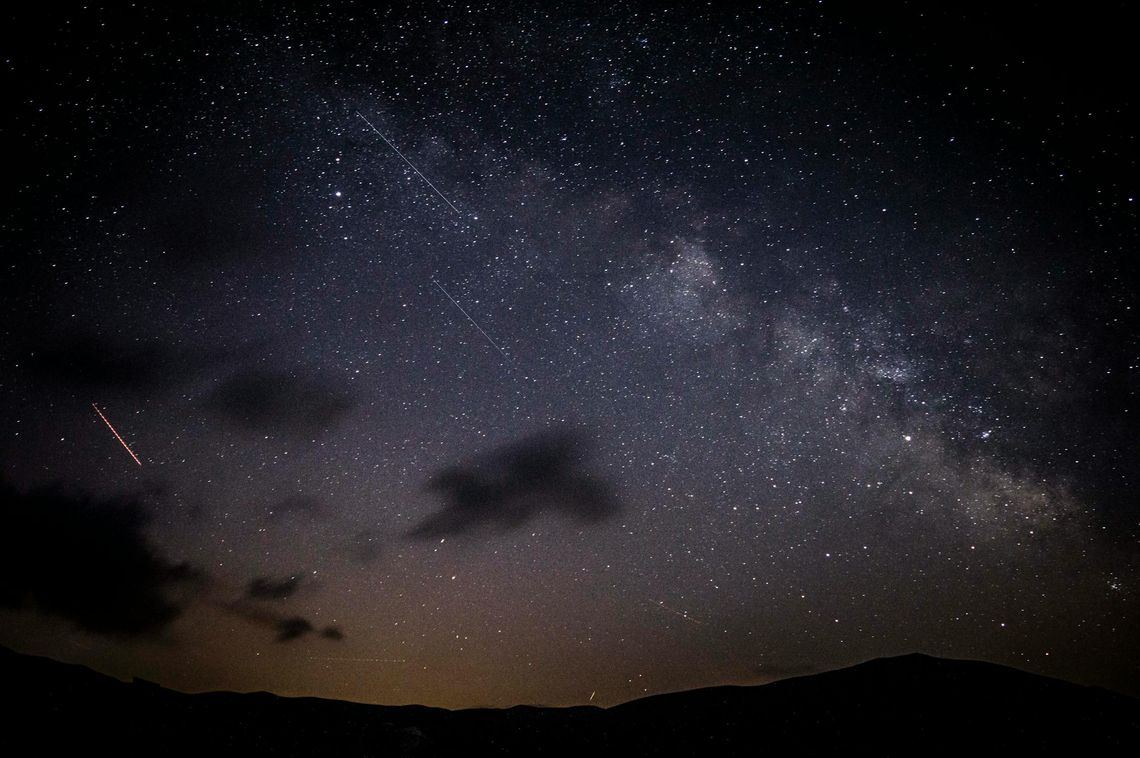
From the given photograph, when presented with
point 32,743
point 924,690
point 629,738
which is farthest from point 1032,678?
point 32,743

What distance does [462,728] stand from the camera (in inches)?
2662

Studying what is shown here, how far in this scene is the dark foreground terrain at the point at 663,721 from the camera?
46250mm

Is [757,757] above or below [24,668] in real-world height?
below

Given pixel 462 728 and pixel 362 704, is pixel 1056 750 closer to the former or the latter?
pixel 462 728

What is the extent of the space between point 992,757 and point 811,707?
60.3ft

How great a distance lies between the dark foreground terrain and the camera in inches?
1821

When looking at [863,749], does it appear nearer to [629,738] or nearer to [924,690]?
[924,690]

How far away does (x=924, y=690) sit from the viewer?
188 ft

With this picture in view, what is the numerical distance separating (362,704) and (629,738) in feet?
133

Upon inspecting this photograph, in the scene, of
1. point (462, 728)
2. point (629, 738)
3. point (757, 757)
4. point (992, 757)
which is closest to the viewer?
point (992, 757)

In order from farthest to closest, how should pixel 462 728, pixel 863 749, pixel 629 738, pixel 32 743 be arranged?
pixel 462 728 < pixel 629 738 < pixel 863 749 < pixel 32 743

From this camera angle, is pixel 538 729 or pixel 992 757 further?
pixel 538 729

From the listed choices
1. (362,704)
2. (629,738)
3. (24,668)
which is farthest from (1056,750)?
(24,668)

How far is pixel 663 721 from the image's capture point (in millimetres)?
64375
